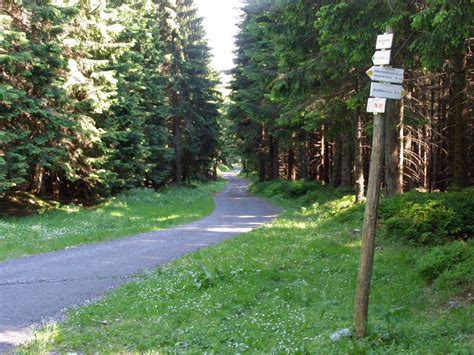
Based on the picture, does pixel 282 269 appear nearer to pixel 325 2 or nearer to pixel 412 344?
pixel 412 344

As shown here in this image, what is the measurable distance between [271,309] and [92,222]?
11.7 metres

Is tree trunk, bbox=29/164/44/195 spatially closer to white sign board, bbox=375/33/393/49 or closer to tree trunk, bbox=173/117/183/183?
tree trunk, bbox=173/117/183/183

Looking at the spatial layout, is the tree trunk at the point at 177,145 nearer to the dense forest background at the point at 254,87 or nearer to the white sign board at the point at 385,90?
the dense forest background at the point at 254,87

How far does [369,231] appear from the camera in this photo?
5.32 m

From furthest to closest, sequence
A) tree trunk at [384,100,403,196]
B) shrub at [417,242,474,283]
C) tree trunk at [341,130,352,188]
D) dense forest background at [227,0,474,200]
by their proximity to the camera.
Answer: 1. tree trunk at [341,130,352,188]
2. tree trunk at [384,100,403,196]
3. shrub at [417,242,474,283]
4. dense forest background at [227,0,474,200]

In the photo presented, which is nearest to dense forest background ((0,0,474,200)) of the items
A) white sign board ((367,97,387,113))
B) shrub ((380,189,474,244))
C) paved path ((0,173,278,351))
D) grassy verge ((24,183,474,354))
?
white sign board ((367,97,387,113))

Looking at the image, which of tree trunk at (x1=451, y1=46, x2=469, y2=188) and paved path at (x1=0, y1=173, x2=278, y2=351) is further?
tree trunk at (x1=451, y1=46, x2=469, y2=188)

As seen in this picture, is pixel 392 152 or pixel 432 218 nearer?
pixel 432 218

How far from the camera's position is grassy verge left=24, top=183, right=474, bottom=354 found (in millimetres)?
5438

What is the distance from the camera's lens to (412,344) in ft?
16.6

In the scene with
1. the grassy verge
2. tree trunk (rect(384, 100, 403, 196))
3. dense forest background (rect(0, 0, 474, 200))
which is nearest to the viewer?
the grassy verge

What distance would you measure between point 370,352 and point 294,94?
883cm

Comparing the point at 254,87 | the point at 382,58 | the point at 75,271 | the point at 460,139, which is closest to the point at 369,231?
the point at 382,58

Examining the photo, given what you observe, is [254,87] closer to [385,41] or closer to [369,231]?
[385,41]
